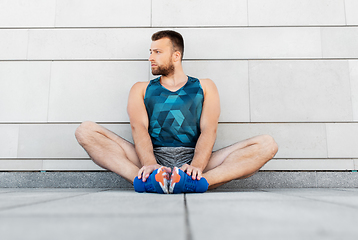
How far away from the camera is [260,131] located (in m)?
1.97

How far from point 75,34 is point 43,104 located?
2.08 feet

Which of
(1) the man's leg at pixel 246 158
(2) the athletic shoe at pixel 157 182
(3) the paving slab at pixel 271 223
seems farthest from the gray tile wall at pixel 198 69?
(3) the paving slab at pixel 271 223

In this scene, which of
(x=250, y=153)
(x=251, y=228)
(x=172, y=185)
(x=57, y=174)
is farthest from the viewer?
(x=57, y=174)

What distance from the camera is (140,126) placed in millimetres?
1591

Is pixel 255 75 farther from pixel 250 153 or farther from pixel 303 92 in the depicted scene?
pixel 250 153

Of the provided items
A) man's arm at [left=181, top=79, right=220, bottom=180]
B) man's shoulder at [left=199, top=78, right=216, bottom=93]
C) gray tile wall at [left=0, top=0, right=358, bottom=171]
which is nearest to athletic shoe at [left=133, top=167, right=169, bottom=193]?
man's arm at [left=181, top=79, right=220, bottom=180]

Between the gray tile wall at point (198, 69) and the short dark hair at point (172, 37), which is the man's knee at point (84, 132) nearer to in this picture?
the gray tile wall at point (198, 69)

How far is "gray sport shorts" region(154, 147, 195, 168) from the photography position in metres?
1.56

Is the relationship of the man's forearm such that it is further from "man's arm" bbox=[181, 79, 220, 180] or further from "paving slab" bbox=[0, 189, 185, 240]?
"paving slab" bbox=[0, 189, 185, 240]

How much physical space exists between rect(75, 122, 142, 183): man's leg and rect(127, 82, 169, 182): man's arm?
85 millimetres

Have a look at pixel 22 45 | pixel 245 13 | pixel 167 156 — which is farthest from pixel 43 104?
pixel 245 13

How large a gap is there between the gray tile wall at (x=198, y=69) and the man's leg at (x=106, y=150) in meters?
0.43

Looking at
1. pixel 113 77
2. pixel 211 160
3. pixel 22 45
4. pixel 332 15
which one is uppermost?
pixel 332 15

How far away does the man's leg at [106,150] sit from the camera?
1.46 meters
